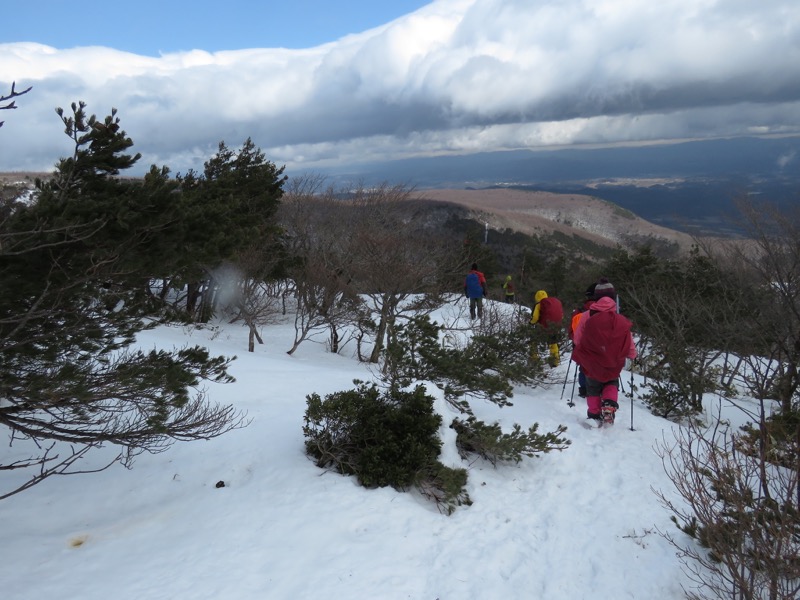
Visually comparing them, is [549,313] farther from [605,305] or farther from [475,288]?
[475,288]

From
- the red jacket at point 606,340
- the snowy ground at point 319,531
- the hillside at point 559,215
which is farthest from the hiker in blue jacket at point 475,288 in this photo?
the hillside at point 559,215

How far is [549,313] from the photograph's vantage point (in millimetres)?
9461

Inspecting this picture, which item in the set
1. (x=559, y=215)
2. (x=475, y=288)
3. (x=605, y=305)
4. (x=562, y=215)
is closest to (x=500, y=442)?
(x=605, y=305)

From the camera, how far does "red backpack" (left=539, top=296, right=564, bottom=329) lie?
9445mm

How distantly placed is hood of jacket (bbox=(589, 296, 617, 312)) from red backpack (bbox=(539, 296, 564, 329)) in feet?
10.2

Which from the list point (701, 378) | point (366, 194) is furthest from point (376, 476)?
point (366, 194)

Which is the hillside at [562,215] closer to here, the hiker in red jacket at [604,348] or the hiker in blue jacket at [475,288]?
the hiker in blue jacket at [475,288]

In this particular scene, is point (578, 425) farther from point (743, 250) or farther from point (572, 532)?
point (743, 250)

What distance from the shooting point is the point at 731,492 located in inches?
114

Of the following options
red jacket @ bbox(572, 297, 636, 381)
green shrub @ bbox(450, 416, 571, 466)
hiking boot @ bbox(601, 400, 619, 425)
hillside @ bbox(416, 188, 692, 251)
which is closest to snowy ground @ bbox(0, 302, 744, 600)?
green shrub @ bbox(450, 416, 571, 466)

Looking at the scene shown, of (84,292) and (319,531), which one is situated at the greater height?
(84,292)

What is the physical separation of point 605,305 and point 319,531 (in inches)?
172

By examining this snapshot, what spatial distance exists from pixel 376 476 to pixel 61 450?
4.22 meters

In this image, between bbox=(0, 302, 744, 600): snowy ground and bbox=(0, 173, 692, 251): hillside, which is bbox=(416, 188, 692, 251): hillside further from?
bbox=(0, 302, 744, 600): snowy ground
